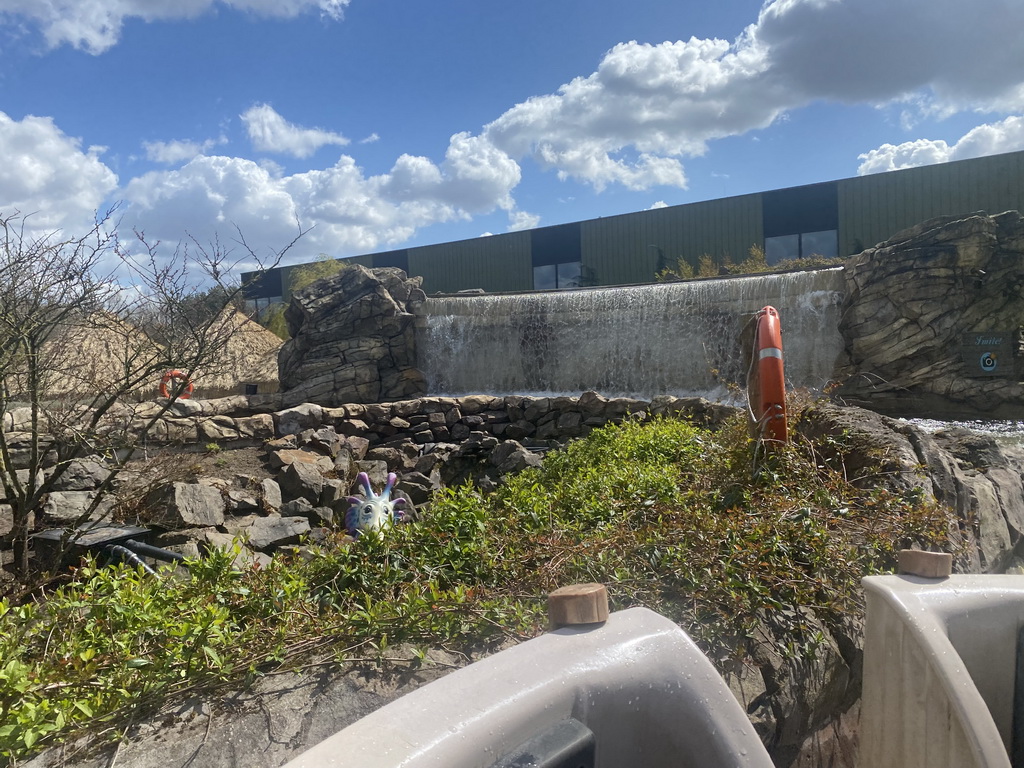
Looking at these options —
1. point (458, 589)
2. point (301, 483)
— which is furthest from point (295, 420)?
point (458, 589)

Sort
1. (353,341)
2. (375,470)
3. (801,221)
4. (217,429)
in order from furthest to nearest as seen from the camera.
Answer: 1. (801,221)
2. (353,341)
3. (217,429)
4. (375,470)

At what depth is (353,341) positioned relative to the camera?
18312 mm

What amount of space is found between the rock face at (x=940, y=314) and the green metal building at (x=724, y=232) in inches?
273

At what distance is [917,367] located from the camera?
45.9 ft

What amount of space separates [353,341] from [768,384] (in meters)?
15.3

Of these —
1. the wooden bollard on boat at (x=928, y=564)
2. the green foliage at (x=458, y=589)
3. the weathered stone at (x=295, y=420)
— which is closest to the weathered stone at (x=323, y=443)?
the weathered stone at (x=295, y=420)

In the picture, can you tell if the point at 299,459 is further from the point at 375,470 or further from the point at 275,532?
the point at 275,532

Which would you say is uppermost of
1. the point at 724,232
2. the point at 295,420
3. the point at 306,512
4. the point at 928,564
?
the point at 724,232

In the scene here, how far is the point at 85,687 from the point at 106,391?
12.5 ft

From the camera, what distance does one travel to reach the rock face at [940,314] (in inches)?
532

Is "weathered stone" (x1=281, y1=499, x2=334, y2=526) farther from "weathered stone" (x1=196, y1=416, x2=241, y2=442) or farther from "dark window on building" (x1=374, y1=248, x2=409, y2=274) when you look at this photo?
"dark window on building" (x1=374, y1=248, x2=409, y2=274)

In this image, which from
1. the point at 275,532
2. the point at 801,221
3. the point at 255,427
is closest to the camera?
the point at 275,532

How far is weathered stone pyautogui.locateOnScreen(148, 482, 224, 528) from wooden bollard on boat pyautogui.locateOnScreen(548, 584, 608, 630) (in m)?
6.15

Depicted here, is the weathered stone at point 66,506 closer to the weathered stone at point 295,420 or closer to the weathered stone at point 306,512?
the weathered stone at point 306,512
